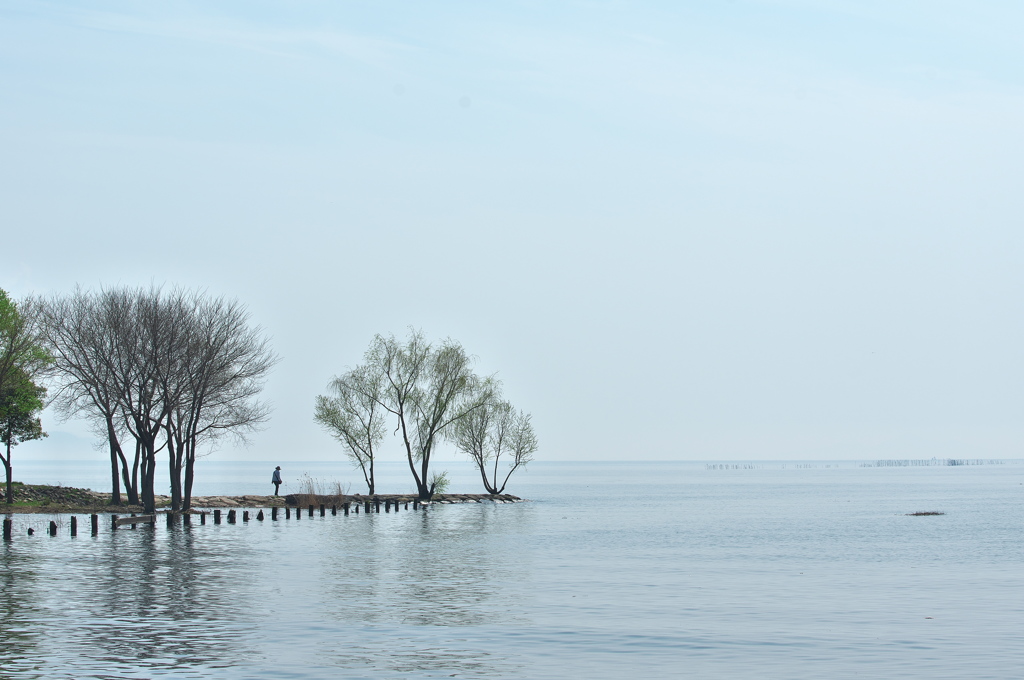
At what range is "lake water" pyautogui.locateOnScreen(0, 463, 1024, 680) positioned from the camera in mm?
20078

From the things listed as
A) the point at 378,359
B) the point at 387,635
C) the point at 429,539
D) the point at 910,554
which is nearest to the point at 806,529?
the point at 910,554

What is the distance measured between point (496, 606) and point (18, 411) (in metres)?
50.8

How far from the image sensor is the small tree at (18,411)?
211 feet

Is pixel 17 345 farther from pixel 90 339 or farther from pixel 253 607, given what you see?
pixel 253 607

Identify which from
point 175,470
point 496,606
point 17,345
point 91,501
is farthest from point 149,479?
point 496,606

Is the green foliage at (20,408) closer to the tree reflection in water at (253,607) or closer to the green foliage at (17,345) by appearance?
the green foliage at (17,345)

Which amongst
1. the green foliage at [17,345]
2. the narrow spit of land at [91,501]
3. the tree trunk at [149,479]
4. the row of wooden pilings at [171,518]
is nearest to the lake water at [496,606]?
the row of wooden pilings at [171,518]

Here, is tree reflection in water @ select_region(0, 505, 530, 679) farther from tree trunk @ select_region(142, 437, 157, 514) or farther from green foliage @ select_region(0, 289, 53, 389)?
green foliage @ select_region(0, 289, 53, 389)

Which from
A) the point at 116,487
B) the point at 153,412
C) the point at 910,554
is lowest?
the point at 910,554

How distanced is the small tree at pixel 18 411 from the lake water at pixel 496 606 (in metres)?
10.9

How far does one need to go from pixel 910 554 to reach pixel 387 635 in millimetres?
31964

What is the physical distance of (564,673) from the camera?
19.4 m

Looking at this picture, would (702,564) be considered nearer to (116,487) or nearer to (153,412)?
(153,412)

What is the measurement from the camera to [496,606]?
28016 millimetres
